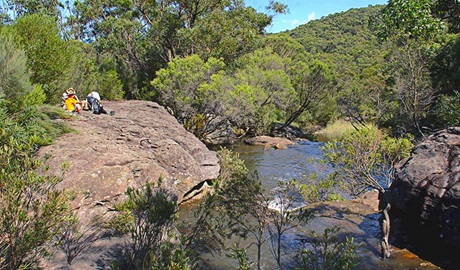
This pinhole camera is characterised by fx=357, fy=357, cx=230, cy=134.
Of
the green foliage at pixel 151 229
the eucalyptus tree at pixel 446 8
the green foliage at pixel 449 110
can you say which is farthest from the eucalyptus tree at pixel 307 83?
the green foliage at pixel 151 229

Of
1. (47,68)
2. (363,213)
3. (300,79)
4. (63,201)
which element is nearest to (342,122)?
(300,79)

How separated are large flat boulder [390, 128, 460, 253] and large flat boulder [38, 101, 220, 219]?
18.9 ft

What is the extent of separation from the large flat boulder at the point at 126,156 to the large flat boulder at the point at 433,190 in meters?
5.77

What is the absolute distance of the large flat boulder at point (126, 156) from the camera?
8414 mm

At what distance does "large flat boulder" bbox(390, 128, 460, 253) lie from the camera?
7.47 metres

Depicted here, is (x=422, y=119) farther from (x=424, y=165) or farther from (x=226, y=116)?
(x=424, y=165)

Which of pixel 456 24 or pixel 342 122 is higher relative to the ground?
pixel 456 24

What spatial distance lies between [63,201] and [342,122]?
4332cm

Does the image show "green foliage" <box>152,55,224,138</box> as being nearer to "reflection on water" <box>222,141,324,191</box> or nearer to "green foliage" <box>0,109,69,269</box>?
"reflection on water" <box>222,141,324,191</box>

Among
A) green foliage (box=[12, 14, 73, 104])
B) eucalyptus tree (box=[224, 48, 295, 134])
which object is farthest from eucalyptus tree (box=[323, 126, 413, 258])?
eucalyptus tree (box=[224, 48, 295, 134])

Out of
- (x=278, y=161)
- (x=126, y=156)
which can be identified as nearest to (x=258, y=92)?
(x=278, y=161)

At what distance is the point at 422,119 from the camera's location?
2381 centimetres

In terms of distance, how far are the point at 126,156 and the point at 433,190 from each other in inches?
307

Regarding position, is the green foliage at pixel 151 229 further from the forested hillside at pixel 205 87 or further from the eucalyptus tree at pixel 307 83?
the eucalyptus tree at pixel 307 83
